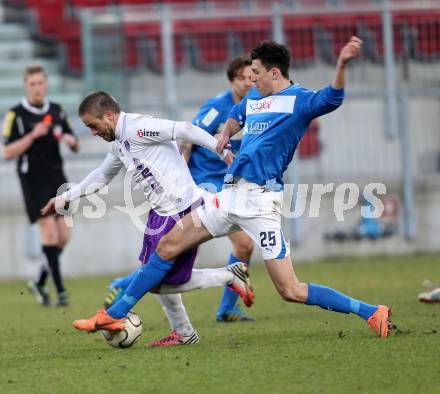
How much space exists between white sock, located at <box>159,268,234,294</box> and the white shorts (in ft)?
1.22

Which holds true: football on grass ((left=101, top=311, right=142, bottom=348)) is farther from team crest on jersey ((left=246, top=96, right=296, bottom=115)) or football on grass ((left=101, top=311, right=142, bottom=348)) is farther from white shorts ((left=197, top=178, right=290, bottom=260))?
team crest on jersey ((left=246, top=96, right=296, bottom=115))

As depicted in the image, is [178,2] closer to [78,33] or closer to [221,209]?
[78,33]

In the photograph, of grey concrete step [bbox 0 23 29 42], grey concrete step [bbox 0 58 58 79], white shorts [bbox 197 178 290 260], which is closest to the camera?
white shorts [bbox 197 178 290 260]

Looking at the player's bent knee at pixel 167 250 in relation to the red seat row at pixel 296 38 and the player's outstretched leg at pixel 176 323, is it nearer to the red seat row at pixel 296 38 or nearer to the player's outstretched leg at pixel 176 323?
the player's outstretched leg at pixel 176 323

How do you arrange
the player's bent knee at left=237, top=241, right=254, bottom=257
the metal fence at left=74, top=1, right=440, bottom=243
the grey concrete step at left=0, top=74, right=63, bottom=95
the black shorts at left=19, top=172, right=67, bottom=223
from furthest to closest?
the grey concrete step at left=0, top=74, right=63, bottom=95
the metal fence at left=74, top=1, right=440, bottom=243
the black shorts at left=19, top=172, right=67, bottom=223
the player's bent knee at left=237, top=241, right=254, bottom=257

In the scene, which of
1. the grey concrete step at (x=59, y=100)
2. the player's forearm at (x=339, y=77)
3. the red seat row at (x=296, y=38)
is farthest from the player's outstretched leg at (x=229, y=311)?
the grey concrete step at (x=59, y=100)

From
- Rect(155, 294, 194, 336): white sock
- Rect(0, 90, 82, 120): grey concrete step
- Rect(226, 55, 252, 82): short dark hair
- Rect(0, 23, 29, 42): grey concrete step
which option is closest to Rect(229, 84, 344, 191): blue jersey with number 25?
Rect(155, 294, 194, 336): white sock

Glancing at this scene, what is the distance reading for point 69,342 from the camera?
24.9ft

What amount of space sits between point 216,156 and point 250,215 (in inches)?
89.3

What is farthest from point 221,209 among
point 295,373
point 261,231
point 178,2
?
point 178,2

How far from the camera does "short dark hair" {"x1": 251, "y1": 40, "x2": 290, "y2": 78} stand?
6.83 meters

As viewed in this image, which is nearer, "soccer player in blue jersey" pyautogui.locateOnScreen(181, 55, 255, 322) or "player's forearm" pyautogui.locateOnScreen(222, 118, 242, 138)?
"player's forearm" pyautogui.locateOnScreen(222, 118, 242, 138)

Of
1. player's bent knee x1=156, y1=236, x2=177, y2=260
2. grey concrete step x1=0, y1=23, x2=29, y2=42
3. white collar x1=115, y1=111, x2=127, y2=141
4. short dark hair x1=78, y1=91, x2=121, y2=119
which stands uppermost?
grey concrete step x1=0, y1=23, x2=29, y2=42

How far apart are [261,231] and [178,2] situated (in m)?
11.9
